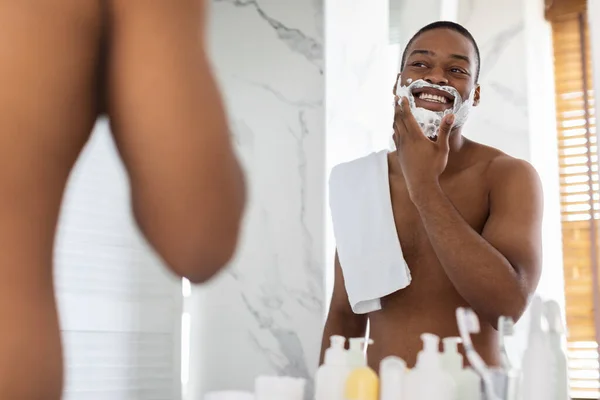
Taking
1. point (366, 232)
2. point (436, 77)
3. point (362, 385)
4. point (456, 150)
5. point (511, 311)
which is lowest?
point (362, 385)

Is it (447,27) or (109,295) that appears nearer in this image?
(109,295)

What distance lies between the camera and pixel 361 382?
91 centimetres

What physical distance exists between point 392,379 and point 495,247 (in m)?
0.23

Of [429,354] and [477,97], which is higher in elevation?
[477,97]

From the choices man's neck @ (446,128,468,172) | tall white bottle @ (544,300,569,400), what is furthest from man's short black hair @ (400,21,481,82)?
tall white bottle @ (544,300,569,400)

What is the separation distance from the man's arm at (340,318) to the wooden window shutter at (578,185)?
0.97 feet

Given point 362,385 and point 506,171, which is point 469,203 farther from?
point 362,385

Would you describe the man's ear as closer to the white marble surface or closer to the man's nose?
the man's nose

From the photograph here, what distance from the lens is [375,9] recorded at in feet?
3.31

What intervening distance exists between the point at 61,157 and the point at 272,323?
0.38 m

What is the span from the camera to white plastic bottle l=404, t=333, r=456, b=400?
2.83ft

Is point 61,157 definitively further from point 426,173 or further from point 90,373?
point 426,173

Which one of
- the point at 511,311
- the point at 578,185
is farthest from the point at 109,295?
the point at 578,185

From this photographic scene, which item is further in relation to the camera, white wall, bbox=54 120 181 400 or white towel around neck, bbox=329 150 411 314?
white towel around neck, bbox=329 150 411 314
